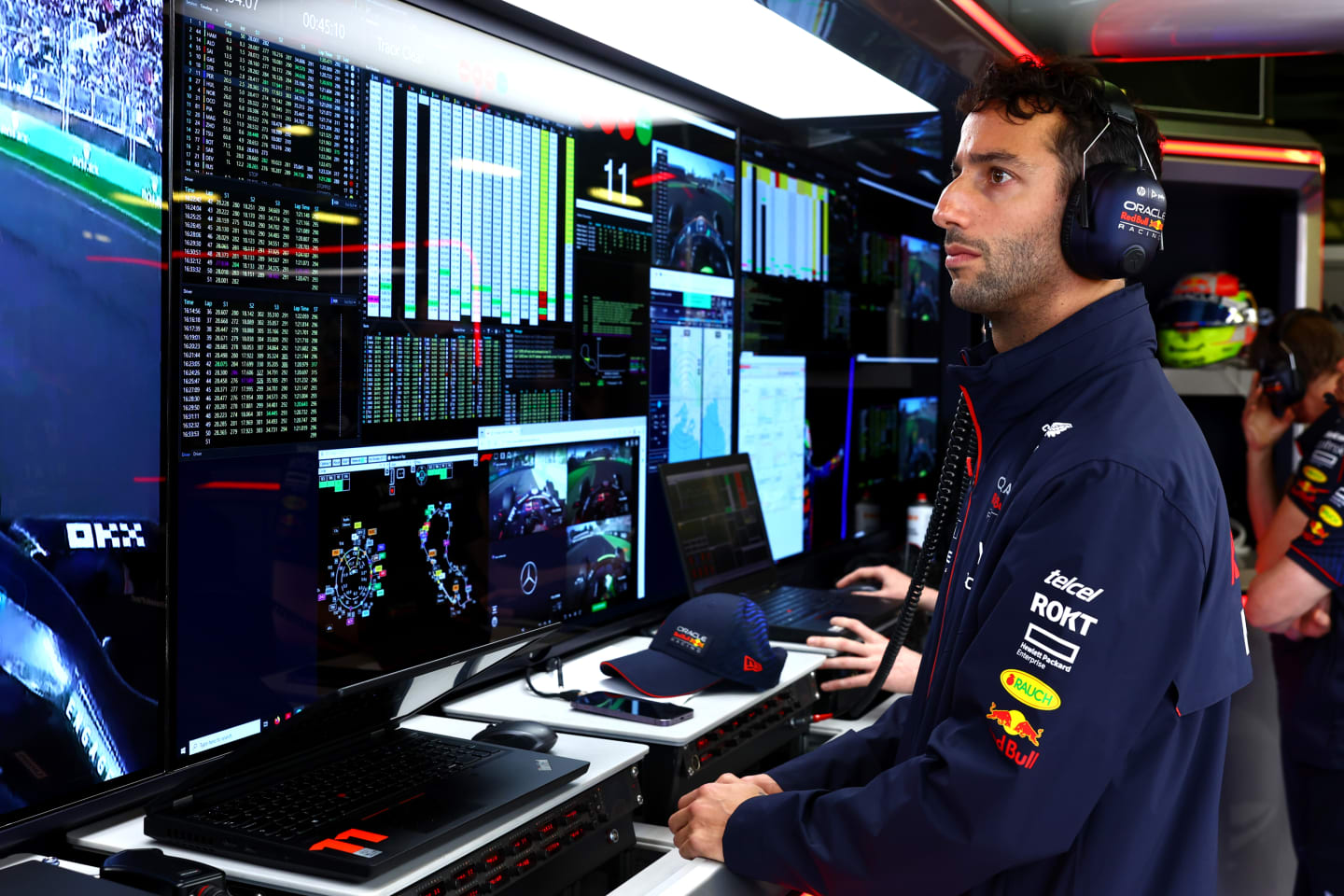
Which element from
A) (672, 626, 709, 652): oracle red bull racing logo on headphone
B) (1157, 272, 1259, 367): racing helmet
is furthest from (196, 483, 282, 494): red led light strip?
(1157, 272, 1259, 367): racing helmet

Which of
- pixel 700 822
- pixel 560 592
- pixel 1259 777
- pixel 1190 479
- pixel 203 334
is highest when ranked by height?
pixel 203 334

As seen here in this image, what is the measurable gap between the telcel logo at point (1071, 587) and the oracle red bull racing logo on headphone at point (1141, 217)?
1.40 feet

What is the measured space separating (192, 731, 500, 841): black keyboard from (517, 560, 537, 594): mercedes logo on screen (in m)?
0.44

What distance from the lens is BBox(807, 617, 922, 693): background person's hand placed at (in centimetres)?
212

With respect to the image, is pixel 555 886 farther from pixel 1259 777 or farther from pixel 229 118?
pixel 1259 777

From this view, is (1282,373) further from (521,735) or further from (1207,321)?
(521,735)

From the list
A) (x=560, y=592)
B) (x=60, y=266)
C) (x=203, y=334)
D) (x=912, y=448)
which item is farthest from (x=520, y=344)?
(x=912, y=448)

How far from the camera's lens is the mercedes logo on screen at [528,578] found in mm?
2039

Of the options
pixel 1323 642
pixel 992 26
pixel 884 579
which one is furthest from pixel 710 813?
pixel 1323 642

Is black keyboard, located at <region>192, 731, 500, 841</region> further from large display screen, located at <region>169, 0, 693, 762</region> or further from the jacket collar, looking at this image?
the jacket collar

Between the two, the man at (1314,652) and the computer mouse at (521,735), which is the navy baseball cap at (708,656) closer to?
the computer mouse at (521,735)

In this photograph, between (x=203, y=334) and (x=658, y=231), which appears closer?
(x=203, y=334)

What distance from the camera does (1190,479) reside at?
1.15 m

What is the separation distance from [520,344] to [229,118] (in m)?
0.71
